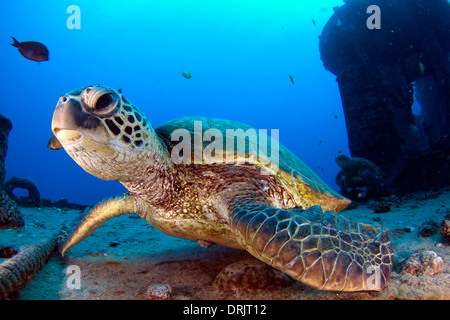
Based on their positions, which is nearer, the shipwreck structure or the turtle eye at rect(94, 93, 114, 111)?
the turtle eye at rect(94, 93, 114, 111)

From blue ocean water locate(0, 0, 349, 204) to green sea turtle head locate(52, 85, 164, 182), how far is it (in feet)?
282

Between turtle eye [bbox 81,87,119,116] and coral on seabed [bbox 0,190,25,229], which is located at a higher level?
turtle eye [bbox 81,87,119,116]

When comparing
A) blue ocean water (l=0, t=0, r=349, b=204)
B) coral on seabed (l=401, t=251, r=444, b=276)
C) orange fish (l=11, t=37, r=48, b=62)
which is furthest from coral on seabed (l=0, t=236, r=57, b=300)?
blue ocean water (l=0, t=0, r=349, b=204)

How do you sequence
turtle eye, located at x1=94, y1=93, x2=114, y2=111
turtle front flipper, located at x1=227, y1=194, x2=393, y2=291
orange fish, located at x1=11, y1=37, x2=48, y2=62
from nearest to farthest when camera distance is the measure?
turtle front flipper, located at x1=227, y1=194, x2=393, y2=291 < turtle eye, located at x1=94, y1=93, x2=114, y2=111 < orange fish, located at x1=11, y1=37, x2=48, y2=62

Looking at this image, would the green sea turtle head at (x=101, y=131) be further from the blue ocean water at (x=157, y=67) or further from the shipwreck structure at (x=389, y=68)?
the blue ocean water at (x=157, y=67)

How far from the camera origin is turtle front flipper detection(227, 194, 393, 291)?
142 centimetres

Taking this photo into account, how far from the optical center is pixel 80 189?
10419cm

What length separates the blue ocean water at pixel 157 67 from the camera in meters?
80.0

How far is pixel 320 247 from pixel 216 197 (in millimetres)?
1198

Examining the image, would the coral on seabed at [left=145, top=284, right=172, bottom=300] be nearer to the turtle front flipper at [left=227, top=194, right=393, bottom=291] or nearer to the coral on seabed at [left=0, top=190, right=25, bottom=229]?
the turtle front flipper at [left=227, top=194, right=393, bottom=291]

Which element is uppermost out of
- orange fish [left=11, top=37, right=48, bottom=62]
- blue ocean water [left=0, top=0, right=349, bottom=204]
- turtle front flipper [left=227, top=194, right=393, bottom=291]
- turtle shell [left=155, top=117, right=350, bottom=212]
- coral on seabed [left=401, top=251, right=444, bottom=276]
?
blue ocean water [left=0, top=0, right=349, bottom=204]

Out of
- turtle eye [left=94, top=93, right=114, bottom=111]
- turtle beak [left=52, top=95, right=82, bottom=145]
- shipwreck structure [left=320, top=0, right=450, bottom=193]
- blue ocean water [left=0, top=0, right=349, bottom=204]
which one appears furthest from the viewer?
blue ocean water [left=0, top=0, right=349, bottom=204]

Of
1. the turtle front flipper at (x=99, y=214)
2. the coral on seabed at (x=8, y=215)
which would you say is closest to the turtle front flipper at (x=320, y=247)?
the turtle front flipper at (x=99, y=214)

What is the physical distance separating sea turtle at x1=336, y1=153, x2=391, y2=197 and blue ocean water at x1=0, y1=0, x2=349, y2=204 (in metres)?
82.9
